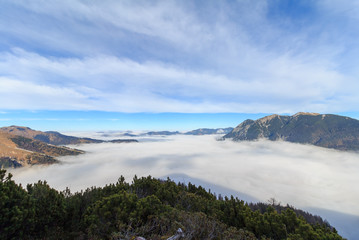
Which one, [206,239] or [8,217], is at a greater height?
[8,217]

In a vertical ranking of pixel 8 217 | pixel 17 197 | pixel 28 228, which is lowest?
pixel 28 228

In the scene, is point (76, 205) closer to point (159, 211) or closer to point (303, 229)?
point (159, 211)

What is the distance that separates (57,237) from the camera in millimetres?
14930

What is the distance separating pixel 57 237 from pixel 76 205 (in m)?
4.14

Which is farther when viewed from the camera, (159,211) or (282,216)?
(282,216)

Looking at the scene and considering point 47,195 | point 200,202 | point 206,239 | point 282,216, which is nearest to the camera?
point 206,239

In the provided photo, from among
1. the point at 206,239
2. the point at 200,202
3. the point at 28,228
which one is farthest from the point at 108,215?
the point at 200,202

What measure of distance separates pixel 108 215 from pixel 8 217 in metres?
7.28

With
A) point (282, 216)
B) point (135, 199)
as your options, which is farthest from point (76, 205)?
point (282, 216)

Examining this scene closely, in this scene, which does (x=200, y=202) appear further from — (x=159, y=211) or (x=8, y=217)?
(x=8, y=217)

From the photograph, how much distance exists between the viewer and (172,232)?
35.2 ft

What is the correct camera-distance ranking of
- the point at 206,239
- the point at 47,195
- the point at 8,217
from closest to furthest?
the point at 206,239, the point at 8,217, the point at 47,195

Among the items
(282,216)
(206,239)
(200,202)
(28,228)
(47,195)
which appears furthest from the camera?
(200,202)

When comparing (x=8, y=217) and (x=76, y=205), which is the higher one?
(x=8, y=217)
